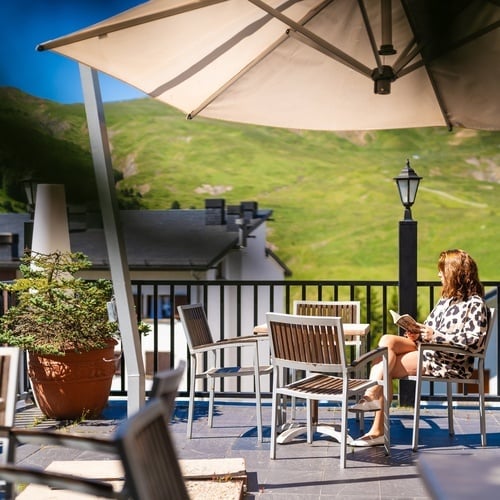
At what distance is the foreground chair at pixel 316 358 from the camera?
386 cm

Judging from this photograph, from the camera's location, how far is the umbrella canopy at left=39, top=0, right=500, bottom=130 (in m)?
3.87

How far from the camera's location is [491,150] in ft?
117

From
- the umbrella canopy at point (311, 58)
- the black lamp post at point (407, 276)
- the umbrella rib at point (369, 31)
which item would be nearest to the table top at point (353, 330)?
the black lamp post at point (407, 276)

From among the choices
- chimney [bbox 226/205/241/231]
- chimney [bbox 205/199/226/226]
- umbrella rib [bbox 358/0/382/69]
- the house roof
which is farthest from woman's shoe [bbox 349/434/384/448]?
chimney [bbox 205/199/226/226]

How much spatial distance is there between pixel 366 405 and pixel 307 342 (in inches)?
22.7

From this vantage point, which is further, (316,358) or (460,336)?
(460,336)

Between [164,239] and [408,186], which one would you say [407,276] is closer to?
[408,186]

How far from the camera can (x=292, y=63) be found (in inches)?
179

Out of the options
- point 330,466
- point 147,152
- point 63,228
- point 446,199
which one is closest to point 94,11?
point 147,152

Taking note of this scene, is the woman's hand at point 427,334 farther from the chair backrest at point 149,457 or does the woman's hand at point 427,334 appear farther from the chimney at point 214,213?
the chimney at point 214,213

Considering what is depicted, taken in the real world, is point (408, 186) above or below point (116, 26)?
below

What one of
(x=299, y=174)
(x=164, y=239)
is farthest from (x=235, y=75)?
(x=299, y=174)

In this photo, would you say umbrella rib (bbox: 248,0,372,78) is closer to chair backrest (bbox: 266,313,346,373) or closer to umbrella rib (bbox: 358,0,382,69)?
umbrella rib (bbox: 358,0,382,69)

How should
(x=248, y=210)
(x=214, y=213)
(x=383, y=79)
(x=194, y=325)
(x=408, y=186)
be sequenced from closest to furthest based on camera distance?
(x=383, y=79) < (x=194, y=325) < (x=408, y=186) < (x=214, y=213) < (x=248, y=210)
